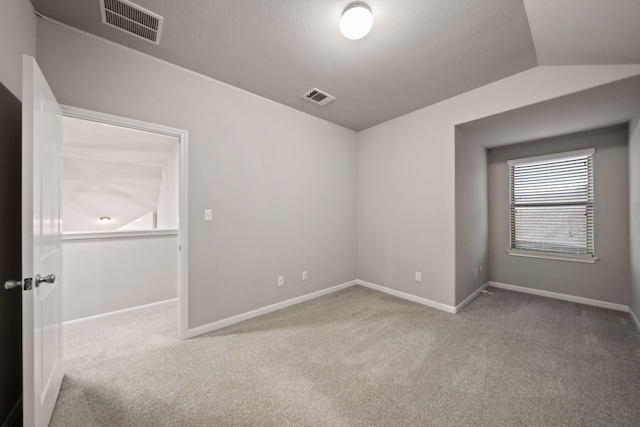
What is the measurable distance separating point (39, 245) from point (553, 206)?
216 inches

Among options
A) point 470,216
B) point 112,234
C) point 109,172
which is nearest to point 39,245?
point 112,234

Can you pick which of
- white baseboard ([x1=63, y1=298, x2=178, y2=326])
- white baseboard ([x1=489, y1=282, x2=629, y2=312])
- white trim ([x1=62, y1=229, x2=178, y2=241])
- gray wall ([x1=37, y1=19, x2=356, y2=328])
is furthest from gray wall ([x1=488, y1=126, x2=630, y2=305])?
white trim ([x1=62, y1=229, x2=178, y2=241])

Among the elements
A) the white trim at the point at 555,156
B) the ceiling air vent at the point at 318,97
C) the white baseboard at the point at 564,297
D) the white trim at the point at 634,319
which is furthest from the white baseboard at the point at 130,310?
the white trim at the point at 555,156

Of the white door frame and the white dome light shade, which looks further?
the white door frame

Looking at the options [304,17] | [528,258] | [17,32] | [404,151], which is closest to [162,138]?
[17,32]

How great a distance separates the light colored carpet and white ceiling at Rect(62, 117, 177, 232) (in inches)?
98.5

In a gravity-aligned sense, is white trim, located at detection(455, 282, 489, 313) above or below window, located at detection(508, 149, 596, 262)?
below

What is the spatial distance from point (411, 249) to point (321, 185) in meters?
1.60

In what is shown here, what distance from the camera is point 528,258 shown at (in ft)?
12.6

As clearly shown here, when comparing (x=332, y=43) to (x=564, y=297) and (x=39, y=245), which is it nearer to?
(x=39, y=245)

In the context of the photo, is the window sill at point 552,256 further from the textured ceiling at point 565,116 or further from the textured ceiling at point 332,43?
the textured ceiling at point 332,43

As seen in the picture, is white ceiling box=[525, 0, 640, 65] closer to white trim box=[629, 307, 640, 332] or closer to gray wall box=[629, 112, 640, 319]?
gray wall box=[629, 112, 640, 319]

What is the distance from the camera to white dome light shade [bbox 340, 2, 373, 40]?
170 centimetres

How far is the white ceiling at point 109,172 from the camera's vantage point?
3.54 metres
